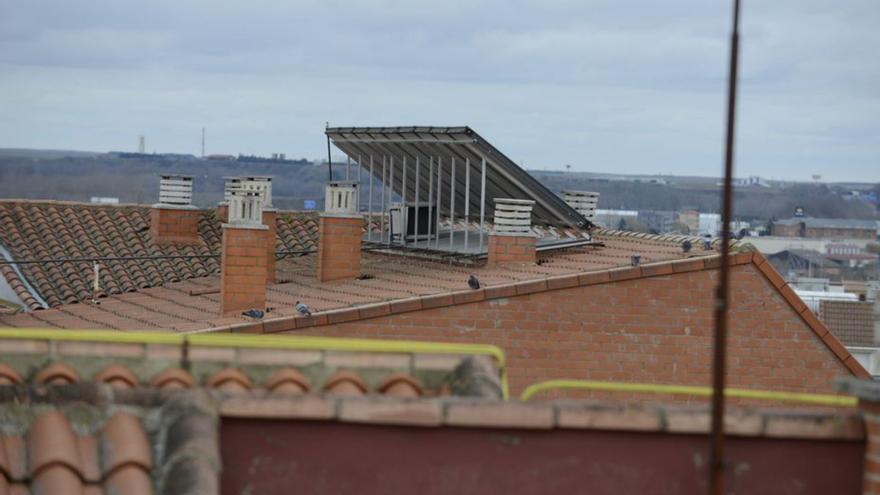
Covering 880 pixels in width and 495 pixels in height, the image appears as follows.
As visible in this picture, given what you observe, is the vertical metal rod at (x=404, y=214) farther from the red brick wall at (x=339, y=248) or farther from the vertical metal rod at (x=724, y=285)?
the vertical metal rod at (x=724, y=285)

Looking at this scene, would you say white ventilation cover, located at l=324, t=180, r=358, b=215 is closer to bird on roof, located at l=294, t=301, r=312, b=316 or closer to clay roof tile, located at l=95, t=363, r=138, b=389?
bird on roof, located at l=294, t=301, r=312, b=316

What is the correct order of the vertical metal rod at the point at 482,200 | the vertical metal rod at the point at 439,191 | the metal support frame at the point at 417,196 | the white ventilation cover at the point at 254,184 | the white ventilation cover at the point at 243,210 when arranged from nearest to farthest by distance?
the white ventilation cover at the point at 243,210 < the vertical metal rod at the point at 482,200 < the vertical metal rod at the point at 439,191 < the metal support frame at the point at 417,196 < the white ventilation cover at the point at 254,184

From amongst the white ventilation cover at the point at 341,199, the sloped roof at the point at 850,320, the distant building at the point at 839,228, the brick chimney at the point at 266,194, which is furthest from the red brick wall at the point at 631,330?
the distant building at the point at 839,228

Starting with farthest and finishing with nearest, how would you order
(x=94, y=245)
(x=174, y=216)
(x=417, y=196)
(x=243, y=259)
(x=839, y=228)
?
(x=839, y=228) < (x=94, y=245) < (x=174, y=216) < (x=417, y=196) < (x=243, y=259)

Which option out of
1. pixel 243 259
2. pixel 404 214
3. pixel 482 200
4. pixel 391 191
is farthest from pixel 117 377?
pixel 391 191

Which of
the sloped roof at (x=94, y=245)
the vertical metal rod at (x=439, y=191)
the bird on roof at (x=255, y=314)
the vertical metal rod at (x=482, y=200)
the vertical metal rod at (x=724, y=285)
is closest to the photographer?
the vertical metal rod at (x=724, y=285)

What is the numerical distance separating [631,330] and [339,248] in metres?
5.26

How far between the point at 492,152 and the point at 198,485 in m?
13.2

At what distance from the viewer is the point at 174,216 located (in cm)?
2664

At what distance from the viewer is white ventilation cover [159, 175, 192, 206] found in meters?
26.5

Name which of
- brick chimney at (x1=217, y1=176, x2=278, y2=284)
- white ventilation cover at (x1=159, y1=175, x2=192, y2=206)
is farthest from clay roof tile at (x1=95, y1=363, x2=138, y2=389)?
white ventilation cover at (x1=159, y1=175, x2=192, y2=206)

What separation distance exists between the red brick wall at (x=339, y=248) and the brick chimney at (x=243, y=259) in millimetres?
1976

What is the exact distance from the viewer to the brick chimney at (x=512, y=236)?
1933cm

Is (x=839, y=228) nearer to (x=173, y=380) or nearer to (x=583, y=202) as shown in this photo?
(x=583, y=202)
